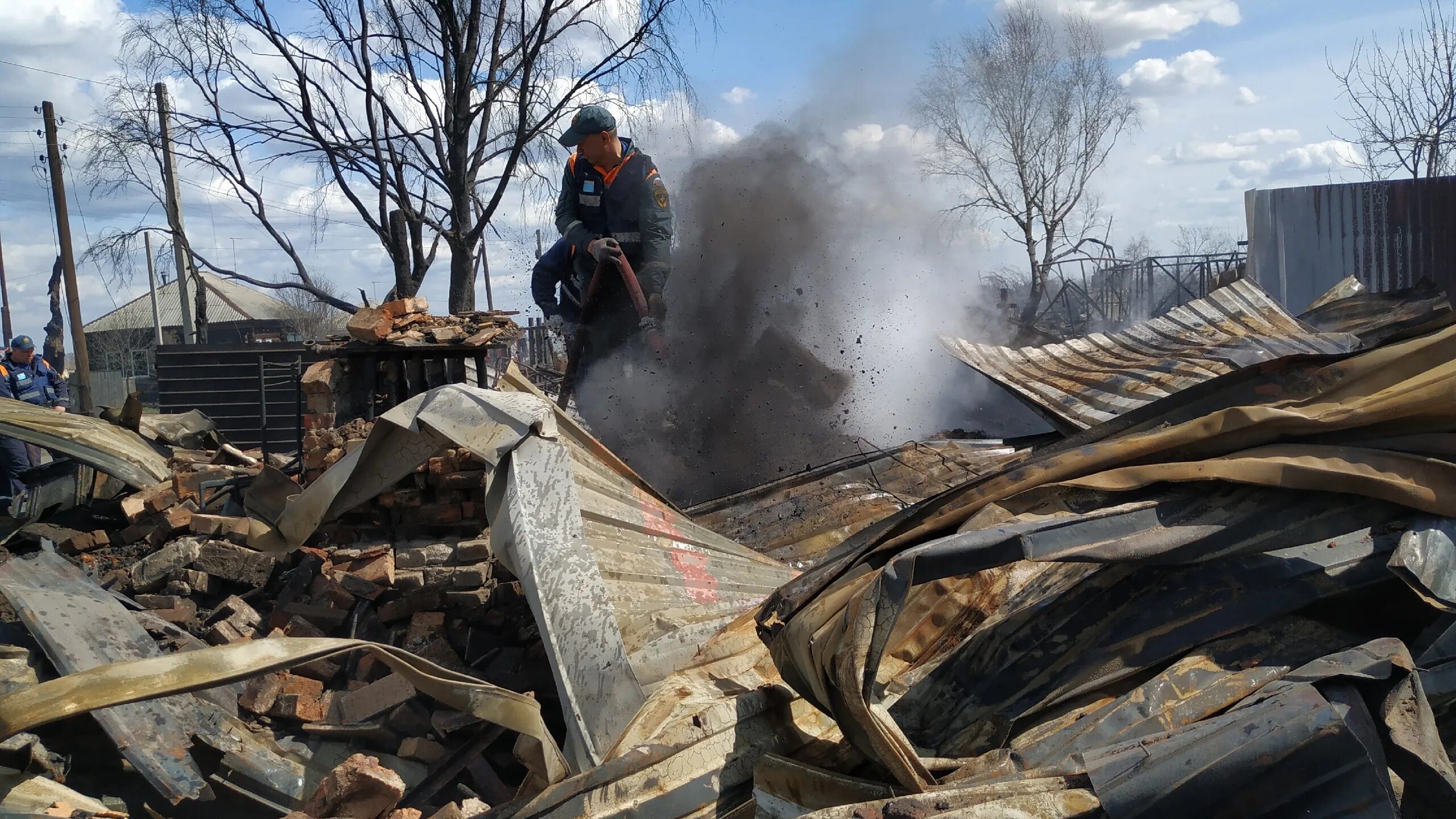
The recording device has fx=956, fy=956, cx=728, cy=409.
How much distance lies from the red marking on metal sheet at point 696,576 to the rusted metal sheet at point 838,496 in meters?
0.73

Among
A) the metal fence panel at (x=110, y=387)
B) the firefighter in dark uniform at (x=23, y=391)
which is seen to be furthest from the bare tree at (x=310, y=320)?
the firefighter in dark uniform at (x=23, y=391)

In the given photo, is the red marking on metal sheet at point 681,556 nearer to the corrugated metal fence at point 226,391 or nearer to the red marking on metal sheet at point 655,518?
the red marking on metal sheet at point 655,518

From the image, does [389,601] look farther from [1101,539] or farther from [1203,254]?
[1203,254]

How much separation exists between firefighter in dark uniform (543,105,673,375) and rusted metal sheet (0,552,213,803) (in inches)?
134

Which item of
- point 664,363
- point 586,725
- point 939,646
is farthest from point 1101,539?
point 664,363

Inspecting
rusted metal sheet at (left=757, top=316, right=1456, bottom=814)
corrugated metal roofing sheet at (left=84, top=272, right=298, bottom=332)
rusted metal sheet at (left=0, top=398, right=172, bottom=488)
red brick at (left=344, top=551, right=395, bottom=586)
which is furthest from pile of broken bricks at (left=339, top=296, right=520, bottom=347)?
corrugated metal roofing sheet at (left=84, top=272, right=298, bottom=332)

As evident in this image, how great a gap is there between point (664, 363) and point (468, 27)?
558cm

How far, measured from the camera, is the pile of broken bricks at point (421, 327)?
564cm

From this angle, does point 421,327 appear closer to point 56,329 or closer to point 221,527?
point 221,527

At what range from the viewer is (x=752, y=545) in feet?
17.6

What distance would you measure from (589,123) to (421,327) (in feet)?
6.39

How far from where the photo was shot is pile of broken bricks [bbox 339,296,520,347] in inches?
222

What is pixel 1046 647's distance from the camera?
266 cm

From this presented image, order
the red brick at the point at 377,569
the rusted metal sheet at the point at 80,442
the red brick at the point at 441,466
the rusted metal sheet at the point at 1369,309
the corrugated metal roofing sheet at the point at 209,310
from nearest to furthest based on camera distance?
the red brick at the point at 377,569
the red brick at the point at 441,466
the rusted metal sheet at the point at 1369,309
the rusted metal sheet at the point at 80,442
the corrugated metal roofing sheet at the point at 209,310
